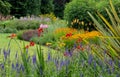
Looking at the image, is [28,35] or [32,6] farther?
[32,6]

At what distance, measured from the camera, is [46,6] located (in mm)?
31484

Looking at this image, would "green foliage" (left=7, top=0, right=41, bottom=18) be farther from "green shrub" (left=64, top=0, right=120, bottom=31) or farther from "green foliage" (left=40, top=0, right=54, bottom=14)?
"green shrub" (left=64, top=0, right=120, bottom=31)

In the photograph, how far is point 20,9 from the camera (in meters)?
28.8

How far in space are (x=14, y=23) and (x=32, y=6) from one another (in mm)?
8158

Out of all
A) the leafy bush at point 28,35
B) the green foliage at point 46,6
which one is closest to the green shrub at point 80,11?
the leafy bush at point 28,35

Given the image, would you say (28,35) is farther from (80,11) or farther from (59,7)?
(59,7)

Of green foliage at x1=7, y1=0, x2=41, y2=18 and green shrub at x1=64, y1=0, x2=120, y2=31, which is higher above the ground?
green shrub at x1=64, y1=0, x2=120, y2=31

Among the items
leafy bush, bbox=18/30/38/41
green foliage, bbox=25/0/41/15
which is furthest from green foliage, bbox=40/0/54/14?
leafy bush, bbox=18/30/38/41

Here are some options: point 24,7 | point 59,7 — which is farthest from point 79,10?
point 59,7

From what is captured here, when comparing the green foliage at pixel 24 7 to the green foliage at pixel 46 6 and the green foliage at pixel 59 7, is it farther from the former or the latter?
the green foliage at pixel 59 7

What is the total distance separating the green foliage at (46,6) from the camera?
1230 inches

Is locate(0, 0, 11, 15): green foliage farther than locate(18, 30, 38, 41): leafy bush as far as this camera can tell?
Yes

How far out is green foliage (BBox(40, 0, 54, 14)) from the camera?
102 feet

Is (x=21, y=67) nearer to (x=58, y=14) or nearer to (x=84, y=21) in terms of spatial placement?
(x=84, y=21)
